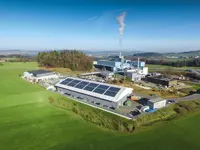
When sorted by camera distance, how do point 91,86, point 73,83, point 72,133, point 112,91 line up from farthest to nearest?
point 73,83 < point 91,86 < point 112,91 < point 72,133

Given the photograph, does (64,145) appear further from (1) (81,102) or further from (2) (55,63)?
(2) (55,63)

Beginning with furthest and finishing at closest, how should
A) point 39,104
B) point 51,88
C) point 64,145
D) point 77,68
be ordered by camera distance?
point 77,68 → point 51,88 → point 39,104 → point 64,145

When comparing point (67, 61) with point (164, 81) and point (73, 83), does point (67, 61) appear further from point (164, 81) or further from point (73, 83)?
point (164, 81)

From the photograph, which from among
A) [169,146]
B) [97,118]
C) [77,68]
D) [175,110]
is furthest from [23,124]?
[77,68]

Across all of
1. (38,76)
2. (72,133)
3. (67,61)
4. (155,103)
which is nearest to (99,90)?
(155,103)

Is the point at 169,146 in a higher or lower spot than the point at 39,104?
lower

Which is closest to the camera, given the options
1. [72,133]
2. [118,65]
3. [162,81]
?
[72,133]

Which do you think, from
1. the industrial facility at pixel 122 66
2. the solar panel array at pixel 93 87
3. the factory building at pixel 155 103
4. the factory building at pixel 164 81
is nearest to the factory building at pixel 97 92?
the solar panel array at pixel 93 87

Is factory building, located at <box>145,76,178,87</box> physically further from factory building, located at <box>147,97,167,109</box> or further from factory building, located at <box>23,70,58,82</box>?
factory building, located at <box>23,70,58,82</box>
